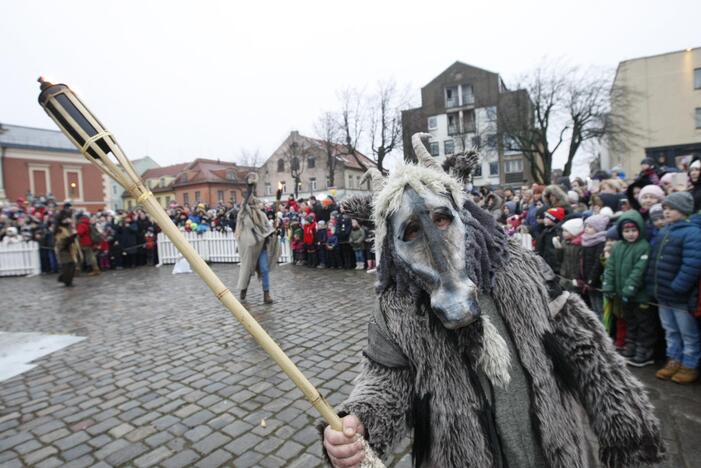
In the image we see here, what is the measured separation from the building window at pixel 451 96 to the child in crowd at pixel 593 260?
42.0 metres

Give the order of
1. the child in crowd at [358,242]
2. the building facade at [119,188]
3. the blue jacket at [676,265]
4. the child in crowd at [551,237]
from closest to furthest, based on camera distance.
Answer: the blue jacket at [676,265] → the child in crowd at [551,237] → the child in crowd at [358,242] → the building facade at [119,188]

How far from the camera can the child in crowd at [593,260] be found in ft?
15.6

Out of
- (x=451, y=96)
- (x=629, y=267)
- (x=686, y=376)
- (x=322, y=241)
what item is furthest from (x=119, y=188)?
(x=686, y=376)

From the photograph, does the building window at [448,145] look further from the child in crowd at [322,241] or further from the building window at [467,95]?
the child in crowd at [322,241]

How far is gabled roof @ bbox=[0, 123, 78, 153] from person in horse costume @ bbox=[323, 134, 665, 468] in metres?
42.0

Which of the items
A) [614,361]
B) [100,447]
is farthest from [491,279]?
[100,447]

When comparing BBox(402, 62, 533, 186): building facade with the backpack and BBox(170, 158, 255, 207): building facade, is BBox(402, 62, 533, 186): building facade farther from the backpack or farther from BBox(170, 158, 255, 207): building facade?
the backpack

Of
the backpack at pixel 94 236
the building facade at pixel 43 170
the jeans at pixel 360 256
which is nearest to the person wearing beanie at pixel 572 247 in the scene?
the jeans at pixel 360 256

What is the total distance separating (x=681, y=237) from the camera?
3.60 metres

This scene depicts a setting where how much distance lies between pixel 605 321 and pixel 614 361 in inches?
148


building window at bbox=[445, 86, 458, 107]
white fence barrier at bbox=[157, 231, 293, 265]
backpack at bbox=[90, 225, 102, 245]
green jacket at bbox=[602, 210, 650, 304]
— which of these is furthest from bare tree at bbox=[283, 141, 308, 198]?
green jacket at bbox=[602, 210, 650, 304]

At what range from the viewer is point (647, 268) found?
3900 mm

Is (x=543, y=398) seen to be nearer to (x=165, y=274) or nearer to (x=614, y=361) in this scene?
(x=614, y=361)

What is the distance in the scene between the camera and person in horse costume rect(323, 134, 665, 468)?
4.11ft
